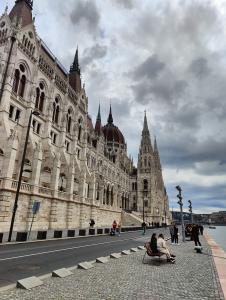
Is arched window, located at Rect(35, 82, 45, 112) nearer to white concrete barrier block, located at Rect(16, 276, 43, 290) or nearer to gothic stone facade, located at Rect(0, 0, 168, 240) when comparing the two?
gothic stone facade, located at Rect(0, 0, 168, 240)

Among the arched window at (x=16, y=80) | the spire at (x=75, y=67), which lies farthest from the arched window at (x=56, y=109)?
the spire at (x=75, y=67)

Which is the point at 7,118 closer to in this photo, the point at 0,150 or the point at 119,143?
the point at 0,150

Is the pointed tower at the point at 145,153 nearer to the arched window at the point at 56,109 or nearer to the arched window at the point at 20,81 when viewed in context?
the arched window at the point at 56,109

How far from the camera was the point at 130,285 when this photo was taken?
7.20 metres

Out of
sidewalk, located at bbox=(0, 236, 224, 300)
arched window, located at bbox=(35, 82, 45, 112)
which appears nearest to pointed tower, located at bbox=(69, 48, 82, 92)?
arched window, located at bbox=(35, 82, 45, 112)

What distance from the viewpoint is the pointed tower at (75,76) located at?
5242 cm

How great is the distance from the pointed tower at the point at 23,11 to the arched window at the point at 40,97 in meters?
8.96

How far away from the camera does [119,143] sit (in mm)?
101250

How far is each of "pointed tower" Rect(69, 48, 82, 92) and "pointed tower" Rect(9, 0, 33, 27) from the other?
50.8 ft

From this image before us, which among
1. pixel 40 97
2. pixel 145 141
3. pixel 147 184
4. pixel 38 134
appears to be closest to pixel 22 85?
pixel 40 97

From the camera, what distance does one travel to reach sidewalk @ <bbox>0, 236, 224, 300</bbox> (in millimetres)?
6105

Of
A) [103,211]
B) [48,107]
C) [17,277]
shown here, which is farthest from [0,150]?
Result: [103,211]

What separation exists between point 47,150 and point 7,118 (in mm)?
8175

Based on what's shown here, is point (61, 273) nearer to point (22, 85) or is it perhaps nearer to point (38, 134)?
point (38, 134)
